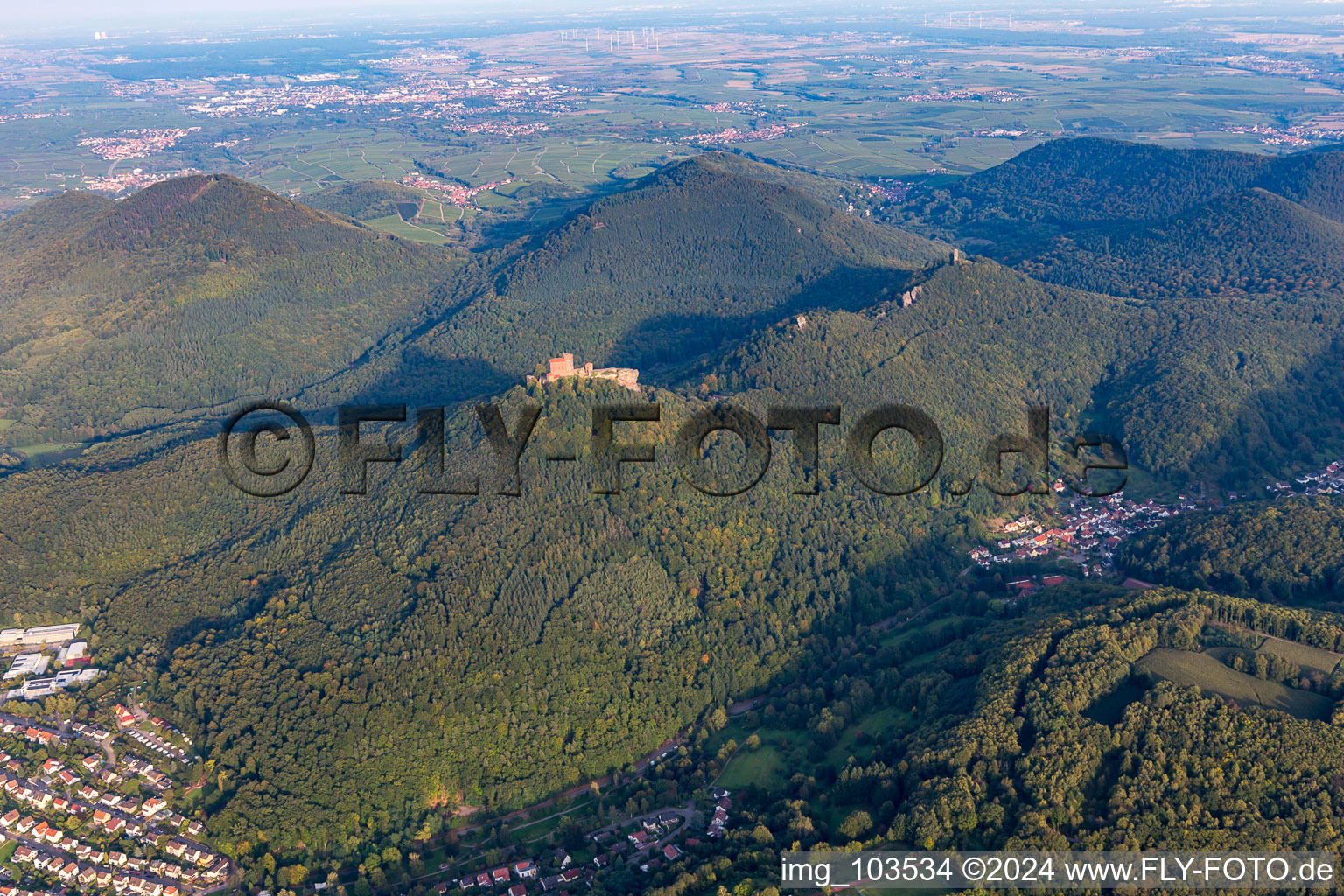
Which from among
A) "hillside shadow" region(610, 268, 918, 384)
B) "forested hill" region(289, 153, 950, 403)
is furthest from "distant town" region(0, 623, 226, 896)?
"hillside shadow" region(610, 268, 918, 384)

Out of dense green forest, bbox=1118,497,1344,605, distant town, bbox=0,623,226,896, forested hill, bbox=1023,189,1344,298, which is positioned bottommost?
distant town, bbox=0,623,226,896

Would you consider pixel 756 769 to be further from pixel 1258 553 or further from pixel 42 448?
pixel 42 448

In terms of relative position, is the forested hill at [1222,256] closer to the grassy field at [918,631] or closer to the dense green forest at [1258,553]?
the dense green forest at [1258,553]

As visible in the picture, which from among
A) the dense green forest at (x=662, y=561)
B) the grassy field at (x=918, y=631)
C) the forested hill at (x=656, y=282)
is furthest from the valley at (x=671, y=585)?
the forested hill at (x=656, y=282)

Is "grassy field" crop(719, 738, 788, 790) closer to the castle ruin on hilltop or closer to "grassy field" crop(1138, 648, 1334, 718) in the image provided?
"grassy field" crop(1138, 648, 1334, 718)

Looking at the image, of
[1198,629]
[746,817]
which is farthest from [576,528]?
[1198,629]
